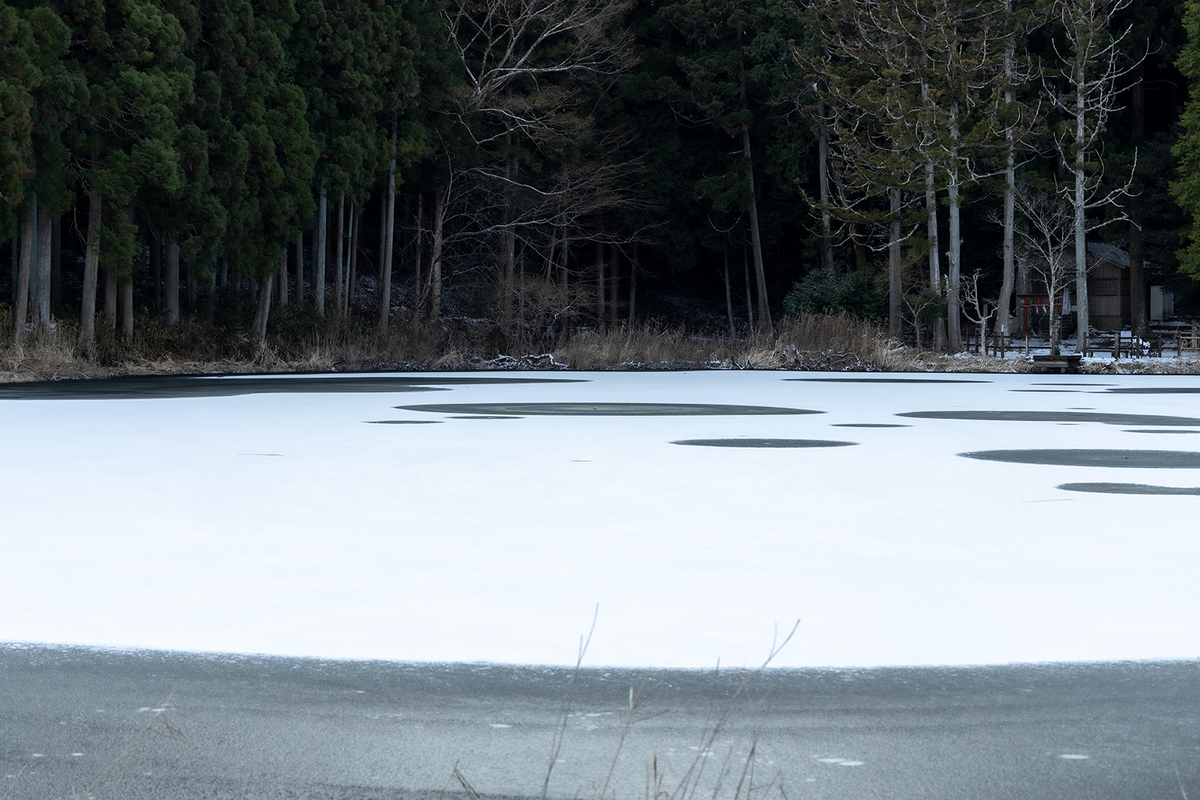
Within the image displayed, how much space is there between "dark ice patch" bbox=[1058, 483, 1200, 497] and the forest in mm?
20361

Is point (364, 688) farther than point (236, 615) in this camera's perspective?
No

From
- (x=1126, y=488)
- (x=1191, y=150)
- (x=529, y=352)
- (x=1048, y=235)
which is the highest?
(x=1191, y=150)

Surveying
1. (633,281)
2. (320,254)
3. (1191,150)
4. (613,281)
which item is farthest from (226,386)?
(1191,150)

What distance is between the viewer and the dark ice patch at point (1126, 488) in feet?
29.1

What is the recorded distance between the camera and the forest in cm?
2645

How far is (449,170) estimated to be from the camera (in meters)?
38.1

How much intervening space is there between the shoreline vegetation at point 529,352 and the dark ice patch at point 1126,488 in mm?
22457

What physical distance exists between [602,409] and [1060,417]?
5.56 meters

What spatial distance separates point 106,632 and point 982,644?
10.7 feet

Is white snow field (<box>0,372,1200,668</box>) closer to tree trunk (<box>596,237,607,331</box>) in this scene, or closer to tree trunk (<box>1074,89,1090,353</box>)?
tree trunk (<box>1074,89,1090,353</box>)

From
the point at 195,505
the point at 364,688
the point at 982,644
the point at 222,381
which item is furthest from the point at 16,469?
the point at 222,381

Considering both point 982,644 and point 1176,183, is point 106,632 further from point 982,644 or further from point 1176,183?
point 1176,183

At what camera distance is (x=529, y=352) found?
34062mm

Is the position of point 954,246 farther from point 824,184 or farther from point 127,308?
point 127,308
